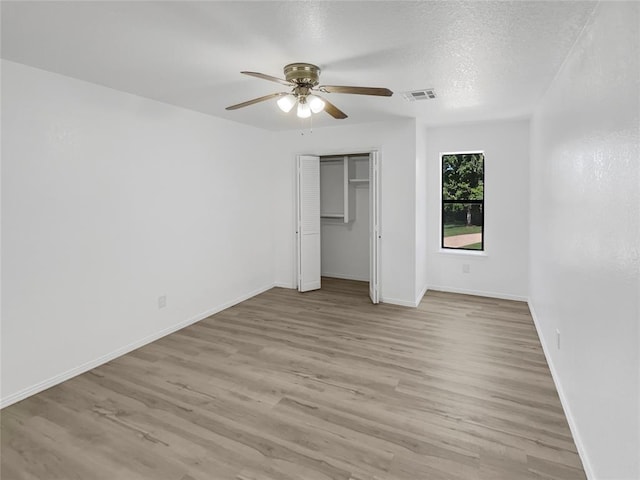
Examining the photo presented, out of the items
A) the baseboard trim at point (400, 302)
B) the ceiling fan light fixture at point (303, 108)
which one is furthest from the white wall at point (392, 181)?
the ceiling fan light fixture at point (303, 108)

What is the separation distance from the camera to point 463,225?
5.67 metres

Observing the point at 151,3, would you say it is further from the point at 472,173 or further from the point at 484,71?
the point at 472,173

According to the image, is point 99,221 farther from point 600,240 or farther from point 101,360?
point 600,240

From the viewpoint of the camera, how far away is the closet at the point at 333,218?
5.75 metres

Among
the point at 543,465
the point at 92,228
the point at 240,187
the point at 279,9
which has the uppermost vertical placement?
the point at 279,9

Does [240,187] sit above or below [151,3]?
below

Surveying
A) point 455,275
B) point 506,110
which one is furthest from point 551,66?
point 455,275

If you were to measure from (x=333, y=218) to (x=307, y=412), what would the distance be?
4554 millimetres

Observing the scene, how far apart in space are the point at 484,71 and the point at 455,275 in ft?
11.1

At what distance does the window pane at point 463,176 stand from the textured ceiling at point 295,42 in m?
1.93

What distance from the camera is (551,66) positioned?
2.83 metres

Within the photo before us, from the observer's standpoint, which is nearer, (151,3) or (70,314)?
(151,3)

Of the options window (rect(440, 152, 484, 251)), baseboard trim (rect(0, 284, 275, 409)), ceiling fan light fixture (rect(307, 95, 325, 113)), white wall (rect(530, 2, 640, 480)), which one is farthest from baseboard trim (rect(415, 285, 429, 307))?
ceiling fan light fixture (rect(307, 95, 325, 113))

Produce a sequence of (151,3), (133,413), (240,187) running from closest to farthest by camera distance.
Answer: (151,3) → (133,413) → (240,187)
